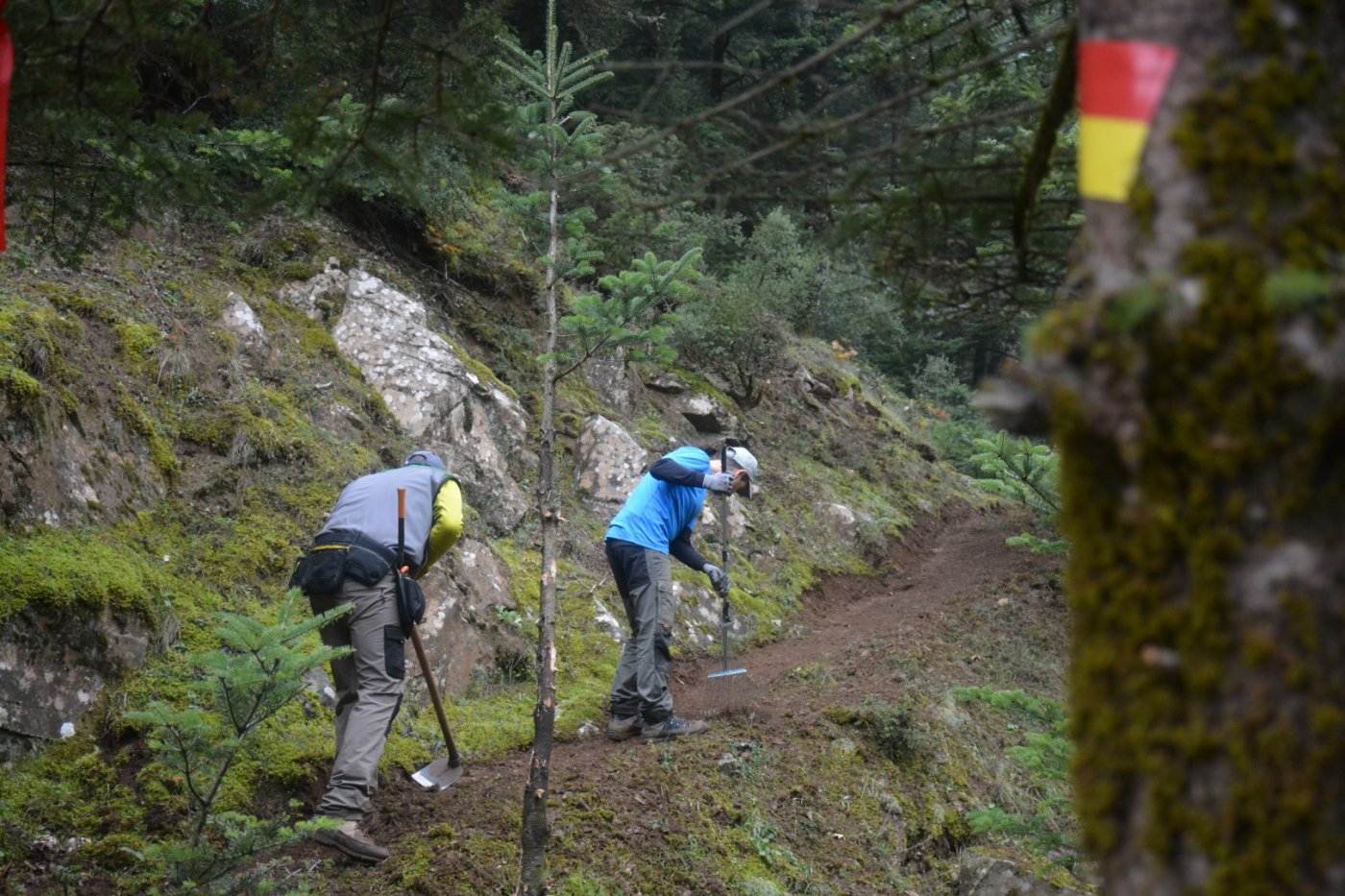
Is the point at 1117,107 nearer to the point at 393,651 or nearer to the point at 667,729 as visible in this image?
the point at 393,651

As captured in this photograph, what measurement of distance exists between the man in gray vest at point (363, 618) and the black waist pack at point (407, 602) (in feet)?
0.11

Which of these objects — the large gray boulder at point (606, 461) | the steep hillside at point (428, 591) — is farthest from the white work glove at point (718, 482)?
the large gray boulder at point (606, 461)

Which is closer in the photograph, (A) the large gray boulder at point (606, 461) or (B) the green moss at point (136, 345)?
(B) the green moss at point (136, 345)

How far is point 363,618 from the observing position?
4883 millimetres

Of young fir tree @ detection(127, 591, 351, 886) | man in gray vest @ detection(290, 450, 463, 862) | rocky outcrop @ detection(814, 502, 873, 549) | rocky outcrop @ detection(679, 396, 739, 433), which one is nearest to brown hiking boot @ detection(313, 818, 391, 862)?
man in gray vest @ detection(290, 450, 463, 862)

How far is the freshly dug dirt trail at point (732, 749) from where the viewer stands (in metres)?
4.79

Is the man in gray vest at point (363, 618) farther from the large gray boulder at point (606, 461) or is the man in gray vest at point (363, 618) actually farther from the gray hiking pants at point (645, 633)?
the large gray boulder at point (606, 461)

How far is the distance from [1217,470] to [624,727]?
233 inches

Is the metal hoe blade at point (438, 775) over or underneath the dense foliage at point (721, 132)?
underneath

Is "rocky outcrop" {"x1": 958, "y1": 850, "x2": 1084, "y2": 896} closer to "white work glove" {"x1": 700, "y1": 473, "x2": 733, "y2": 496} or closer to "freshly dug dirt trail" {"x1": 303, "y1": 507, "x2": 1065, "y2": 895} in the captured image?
"freshly dug dirt trail" {"x1": 303, "y1": 507, "x2": 1065, "y2": 895}

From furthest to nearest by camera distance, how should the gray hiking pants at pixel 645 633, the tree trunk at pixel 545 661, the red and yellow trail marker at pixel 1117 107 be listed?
1. the gray hiking pants at pixel 645 633
2. the tree trunk at pixel 545 661
3. the red and yellow trail marker at pixel 1117 107

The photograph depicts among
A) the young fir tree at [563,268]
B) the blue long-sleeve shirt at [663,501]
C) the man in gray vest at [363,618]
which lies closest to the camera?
the man in gray vest at [363,618]

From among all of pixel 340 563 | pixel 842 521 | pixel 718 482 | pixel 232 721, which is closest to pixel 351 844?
pixel 232 721

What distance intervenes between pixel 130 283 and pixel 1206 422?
29.0ft
